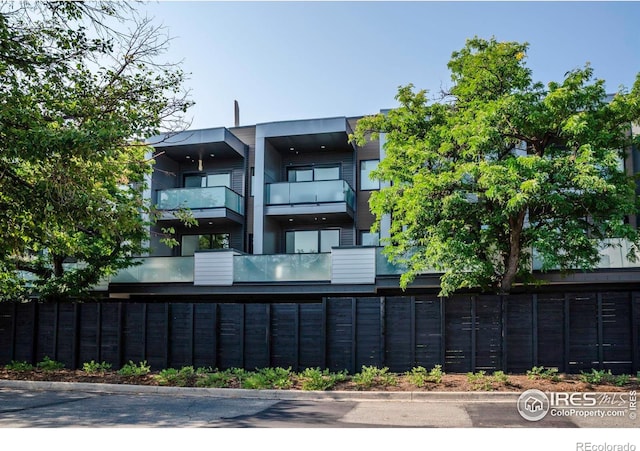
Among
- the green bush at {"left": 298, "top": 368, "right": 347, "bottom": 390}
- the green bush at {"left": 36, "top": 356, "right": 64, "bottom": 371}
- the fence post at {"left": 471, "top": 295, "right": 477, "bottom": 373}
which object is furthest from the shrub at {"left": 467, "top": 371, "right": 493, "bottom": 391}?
the green bush at {"left": 36, "top": 356, "right": 64, "bottom": 371}

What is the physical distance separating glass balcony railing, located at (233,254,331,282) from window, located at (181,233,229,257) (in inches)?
181

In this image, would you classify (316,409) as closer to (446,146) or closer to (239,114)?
(446,146)

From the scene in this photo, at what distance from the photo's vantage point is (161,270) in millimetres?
21953

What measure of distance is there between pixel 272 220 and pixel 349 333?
10461mm

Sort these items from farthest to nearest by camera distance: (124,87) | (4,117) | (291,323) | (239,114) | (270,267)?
(239,114), (270,267), (291,323), (124,87), (4,117)

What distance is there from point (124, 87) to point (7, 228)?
4039 millimetres

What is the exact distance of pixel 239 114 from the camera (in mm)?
30297

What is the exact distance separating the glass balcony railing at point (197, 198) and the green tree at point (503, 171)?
9.32 m

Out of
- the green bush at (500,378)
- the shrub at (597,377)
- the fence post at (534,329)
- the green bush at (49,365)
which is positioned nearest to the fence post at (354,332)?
the green bush at (500,378)

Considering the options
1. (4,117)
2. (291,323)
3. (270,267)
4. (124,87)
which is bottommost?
(291,323)

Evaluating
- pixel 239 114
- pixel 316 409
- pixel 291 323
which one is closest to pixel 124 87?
pixel 291 323

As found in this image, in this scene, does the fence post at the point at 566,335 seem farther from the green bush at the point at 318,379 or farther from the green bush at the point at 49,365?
the green bush at the point at 49,365

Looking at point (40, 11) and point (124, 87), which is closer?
point (40, 11)

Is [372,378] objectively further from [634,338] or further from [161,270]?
[161,270]
